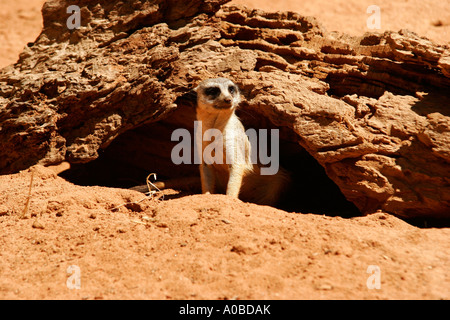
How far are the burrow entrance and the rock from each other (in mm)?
Result: 268

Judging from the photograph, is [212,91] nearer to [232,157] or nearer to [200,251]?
[232,157]

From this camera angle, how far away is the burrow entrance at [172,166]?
17.4ft

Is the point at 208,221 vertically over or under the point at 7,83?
under

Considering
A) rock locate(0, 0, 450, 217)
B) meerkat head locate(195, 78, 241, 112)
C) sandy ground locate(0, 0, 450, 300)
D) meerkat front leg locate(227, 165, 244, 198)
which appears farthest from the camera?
meerkat front leg locate(227, 165, 244, 198)

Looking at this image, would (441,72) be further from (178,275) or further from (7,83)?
(7,83)

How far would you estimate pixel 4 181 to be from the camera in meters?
4.55

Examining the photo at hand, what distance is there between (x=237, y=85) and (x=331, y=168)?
140 cm

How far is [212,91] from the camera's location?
14.7 ft

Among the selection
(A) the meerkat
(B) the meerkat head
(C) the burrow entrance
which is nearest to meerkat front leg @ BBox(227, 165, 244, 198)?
(A) the meerkat

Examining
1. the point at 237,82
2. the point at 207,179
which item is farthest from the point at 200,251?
the point at 237,82

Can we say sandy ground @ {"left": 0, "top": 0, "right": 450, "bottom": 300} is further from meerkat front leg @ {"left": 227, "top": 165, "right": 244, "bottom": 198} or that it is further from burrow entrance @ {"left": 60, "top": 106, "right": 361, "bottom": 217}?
burrow entrance @ {"left": 60, "top": 106, "right": 361, "bottom": 217}

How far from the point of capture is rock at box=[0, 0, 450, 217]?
3992mm
